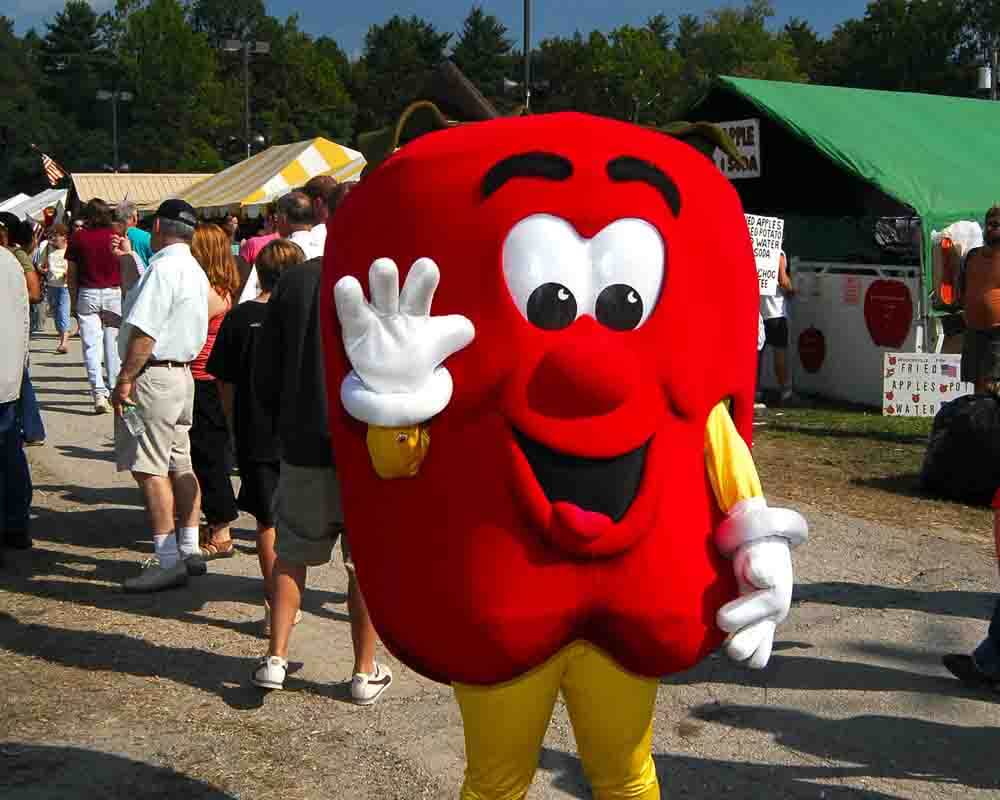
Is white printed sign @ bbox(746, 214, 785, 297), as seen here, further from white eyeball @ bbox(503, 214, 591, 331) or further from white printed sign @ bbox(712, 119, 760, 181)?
white eyeball @ bbox(503, 214, 591, 331)

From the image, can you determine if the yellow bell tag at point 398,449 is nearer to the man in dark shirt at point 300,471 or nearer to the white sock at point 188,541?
the man in dark shirt at point 300,471

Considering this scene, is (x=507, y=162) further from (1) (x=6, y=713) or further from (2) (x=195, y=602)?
(2) (x=195, y=602)

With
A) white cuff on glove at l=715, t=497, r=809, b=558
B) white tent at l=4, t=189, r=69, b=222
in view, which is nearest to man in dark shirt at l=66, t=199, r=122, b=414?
white cuff on glove at l=715, t=497, r=809, b=558

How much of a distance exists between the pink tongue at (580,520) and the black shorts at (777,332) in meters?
9.04

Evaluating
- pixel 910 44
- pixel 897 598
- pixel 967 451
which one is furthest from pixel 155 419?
pixel 910 44

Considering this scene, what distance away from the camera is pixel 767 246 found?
34.4ft

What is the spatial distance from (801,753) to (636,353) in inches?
81.5

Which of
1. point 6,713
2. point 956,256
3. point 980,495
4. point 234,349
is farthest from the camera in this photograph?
point 956,256

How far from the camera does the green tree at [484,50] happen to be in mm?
75188

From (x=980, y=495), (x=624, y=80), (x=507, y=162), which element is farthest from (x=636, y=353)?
(x=624, y=80)

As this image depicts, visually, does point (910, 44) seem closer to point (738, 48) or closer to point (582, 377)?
point (738, 48)

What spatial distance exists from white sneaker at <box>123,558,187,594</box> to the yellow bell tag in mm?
3346

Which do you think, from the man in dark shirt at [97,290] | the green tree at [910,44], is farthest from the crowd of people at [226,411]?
the green tree at [910,44]

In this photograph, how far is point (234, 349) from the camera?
509 centimetres
